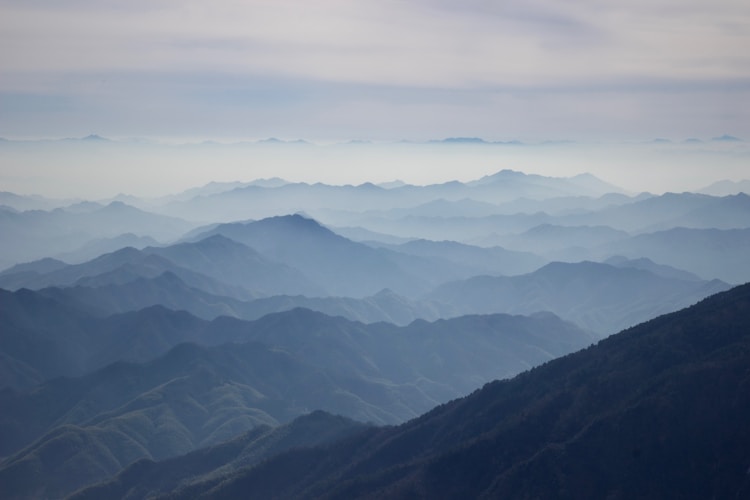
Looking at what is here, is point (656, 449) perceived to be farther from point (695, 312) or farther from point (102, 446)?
point (102, 446)

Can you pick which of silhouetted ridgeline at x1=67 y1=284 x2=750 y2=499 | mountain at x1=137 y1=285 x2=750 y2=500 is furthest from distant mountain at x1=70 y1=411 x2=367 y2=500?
mountain at x1=137 y1=285 x2=750 y2=500

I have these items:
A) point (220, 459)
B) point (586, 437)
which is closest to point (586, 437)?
point (586, 437)

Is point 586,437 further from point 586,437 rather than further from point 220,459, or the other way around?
point 220,459

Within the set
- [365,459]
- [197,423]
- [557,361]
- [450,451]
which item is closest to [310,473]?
[365,459]

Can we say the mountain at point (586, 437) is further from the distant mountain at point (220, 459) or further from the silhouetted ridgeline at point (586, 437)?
the distant mountain at point (220, 459)

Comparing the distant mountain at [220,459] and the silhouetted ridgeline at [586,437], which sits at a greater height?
the silhouetted ridgeline at [586,437]

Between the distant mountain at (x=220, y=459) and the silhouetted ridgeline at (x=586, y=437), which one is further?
the distant mountain at (x=220, y=459)

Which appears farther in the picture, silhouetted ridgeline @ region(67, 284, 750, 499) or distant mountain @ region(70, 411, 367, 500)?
distant mountain @ region(70, 411, 367, 500)

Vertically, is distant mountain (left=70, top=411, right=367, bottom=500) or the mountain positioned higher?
the mountain

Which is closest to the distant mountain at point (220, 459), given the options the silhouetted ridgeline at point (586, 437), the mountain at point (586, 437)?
A: the silhouetted ridgeline at point (586, 437)

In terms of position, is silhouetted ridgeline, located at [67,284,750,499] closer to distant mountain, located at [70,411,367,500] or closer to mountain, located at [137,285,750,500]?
mountain, located at [137,285,750,500]
